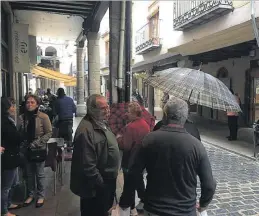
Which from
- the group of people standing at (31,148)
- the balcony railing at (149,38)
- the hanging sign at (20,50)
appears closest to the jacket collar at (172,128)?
the group of people standing at (31,148)

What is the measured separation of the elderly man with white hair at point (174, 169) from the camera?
2230 mm

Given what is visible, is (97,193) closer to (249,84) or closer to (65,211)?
(65,211)

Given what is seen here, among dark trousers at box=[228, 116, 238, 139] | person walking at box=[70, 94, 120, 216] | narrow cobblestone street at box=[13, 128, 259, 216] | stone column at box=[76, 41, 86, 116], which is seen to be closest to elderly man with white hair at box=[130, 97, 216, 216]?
person walking at box=[70, 94, 120, 216]

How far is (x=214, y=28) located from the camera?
11125 millimetres

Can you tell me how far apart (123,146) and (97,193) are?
1.25m

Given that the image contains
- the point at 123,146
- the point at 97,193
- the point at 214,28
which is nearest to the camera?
the point at 97,193

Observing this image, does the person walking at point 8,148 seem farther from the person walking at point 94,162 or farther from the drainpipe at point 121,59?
the drainpipe at point 121,59

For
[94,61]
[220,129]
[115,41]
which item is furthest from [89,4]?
[220,129]

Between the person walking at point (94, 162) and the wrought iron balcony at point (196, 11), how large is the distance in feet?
28.1

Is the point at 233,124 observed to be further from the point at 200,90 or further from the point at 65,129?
the point at 200,90

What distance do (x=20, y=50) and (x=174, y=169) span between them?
24.7ft

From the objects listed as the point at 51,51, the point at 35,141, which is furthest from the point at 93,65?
the point at 51,51

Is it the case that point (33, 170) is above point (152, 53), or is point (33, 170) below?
below

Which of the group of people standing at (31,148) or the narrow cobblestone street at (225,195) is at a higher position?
the group of people standing at (31,148)
